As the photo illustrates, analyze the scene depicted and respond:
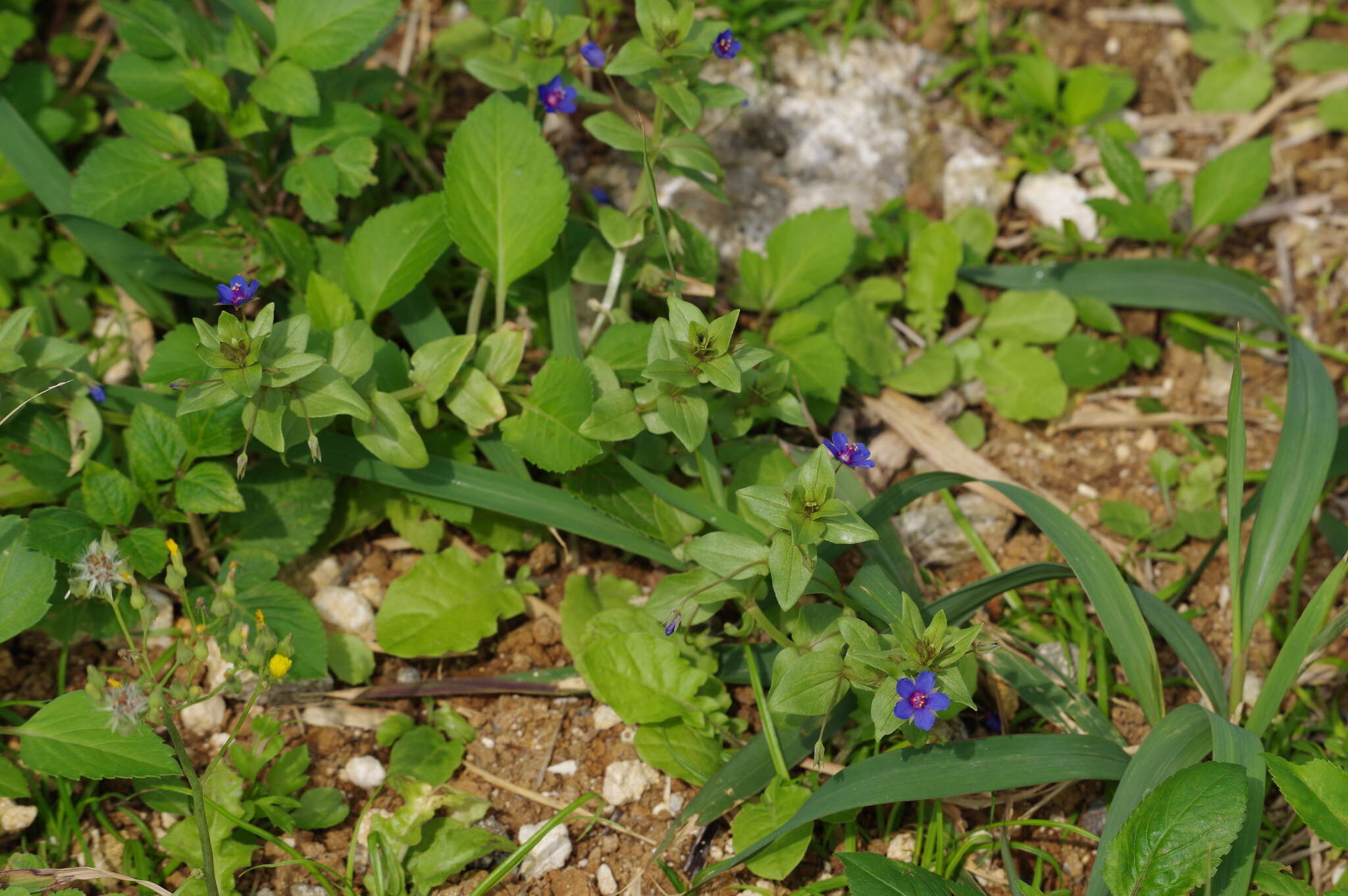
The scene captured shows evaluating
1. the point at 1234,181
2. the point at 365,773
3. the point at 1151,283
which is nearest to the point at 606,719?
the point at 365,773

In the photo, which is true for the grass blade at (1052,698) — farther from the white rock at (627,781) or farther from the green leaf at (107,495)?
the green leaf at (107,495)

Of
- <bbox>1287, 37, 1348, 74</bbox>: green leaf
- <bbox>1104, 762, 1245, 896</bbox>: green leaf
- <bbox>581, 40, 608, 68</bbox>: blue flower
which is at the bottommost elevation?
<bbox>1104, 762, 1245, 896</bbox>: green leaf

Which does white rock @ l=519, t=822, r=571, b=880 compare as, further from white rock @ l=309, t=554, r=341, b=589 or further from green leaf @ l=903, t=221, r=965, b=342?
green leaf @ l=903, t=221, r=965, b=342

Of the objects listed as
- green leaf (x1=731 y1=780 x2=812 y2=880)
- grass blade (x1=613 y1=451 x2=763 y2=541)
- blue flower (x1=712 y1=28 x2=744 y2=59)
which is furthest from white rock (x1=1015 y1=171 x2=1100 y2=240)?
green leaf (x1=731 y1=780 x2=812 y2=880)

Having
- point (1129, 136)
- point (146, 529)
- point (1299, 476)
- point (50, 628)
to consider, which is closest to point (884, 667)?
point (1299, 476)

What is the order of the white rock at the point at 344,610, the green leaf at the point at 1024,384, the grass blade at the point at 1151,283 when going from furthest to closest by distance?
the green leaf at the point at 1024,384
the grass blade at the point at 1151,283
the white rock at the point at 344,610

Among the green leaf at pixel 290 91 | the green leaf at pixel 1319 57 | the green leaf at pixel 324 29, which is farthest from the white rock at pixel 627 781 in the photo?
the green leaf at pixel 1319 57

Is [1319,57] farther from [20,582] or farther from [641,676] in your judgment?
[20,582]
